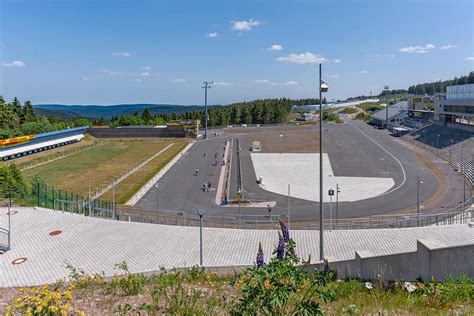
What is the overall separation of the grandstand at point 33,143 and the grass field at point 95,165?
6.54 m

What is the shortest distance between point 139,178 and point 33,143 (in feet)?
106

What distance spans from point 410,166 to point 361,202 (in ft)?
60.3

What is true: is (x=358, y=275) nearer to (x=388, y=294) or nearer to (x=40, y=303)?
(x=388, y=294)

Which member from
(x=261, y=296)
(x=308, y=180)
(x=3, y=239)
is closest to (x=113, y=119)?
(x=308, y=180)

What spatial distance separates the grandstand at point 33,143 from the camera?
59.2 meters

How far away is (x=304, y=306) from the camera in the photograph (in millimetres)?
5031

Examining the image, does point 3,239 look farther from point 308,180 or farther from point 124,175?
point 308,180

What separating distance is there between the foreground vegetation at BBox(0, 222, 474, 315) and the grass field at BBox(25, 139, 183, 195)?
30.2 metres

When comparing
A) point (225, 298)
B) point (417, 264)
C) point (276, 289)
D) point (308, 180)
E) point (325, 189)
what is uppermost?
point (276, 289)

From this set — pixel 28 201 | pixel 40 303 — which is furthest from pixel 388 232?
pixel 28 201

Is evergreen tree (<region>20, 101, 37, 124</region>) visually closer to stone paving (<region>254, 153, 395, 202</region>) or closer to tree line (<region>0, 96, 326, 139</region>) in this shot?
tree line (<region>0, 96, 326, 139</region>)

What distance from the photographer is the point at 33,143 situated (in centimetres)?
6588

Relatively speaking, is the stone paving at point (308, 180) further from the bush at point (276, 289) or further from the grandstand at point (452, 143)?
the bush at point (276, 289)

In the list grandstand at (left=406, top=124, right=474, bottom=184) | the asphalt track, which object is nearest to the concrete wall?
the asphalt track
